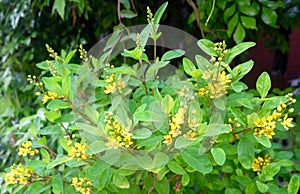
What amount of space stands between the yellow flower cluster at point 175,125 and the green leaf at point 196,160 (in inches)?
1.3

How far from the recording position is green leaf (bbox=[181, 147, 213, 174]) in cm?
67

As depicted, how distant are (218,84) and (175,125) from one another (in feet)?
0.34

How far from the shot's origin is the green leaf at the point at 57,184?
2.60ft

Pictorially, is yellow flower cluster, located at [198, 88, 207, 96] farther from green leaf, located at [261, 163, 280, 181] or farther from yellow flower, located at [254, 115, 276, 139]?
green leaf, located at [261, 163, 280, 181]

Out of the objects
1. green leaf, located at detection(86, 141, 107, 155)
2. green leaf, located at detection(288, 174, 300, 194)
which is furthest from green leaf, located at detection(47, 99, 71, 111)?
green leaf, located at detection(288, 174, 300, 194)

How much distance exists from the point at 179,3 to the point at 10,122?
0.74 meters

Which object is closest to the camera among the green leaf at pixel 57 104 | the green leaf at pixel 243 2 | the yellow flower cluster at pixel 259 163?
the green leaf at pixel 57 104

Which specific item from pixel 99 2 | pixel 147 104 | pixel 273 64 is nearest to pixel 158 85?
pixel 147 104

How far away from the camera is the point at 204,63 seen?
2.39 feet

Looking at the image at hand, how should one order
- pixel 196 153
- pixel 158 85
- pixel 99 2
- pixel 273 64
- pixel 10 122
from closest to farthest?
pixel 196 153 → pixel 158 85 → pixel 99 2 → pixel 10 122 → pixel 273 64

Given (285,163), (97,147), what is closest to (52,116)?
(97,147)

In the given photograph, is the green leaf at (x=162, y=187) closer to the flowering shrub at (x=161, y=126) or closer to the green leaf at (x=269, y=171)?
the flowering shrub at (x=161, y=126)

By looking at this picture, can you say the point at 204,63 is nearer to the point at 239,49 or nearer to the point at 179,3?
the point at 239,49

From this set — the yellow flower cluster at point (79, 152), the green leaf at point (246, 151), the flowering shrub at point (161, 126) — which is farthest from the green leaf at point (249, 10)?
the yellow flower cluster at point (79, 152)
